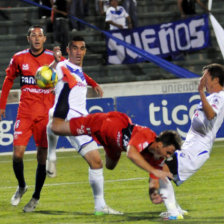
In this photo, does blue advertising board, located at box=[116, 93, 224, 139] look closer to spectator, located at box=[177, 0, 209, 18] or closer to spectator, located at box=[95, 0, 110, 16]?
spectator, located at box=[95, 0, 110, 16]

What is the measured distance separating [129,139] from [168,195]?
0.74 meters

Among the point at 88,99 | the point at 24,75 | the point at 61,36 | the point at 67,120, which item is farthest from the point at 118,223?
the point at 61,36

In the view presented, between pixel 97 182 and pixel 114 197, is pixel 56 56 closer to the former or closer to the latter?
pixel 97 182

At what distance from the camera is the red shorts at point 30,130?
31.4ft

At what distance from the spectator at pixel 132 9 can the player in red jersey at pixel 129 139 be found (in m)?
11.4

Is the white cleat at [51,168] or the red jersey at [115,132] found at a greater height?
the red jersey at [115,132]

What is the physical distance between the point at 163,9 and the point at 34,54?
11.8 metres

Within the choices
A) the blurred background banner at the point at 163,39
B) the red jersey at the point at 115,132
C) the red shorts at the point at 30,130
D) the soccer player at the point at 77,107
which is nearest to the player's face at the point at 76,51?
the soccer player at the point at 77,107

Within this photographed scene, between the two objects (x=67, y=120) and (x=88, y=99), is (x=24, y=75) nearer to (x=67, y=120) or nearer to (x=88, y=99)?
(x=67, y=120)

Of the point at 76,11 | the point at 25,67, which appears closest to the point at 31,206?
the point at 25,67

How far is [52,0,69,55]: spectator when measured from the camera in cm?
1892

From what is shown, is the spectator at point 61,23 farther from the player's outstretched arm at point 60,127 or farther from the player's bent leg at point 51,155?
the player's outstretched arm at point 60,127

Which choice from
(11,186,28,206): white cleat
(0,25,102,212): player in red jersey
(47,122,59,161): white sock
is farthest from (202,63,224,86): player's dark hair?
(11,186,28,206): white cleat

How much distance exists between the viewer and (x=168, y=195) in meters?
8.03
